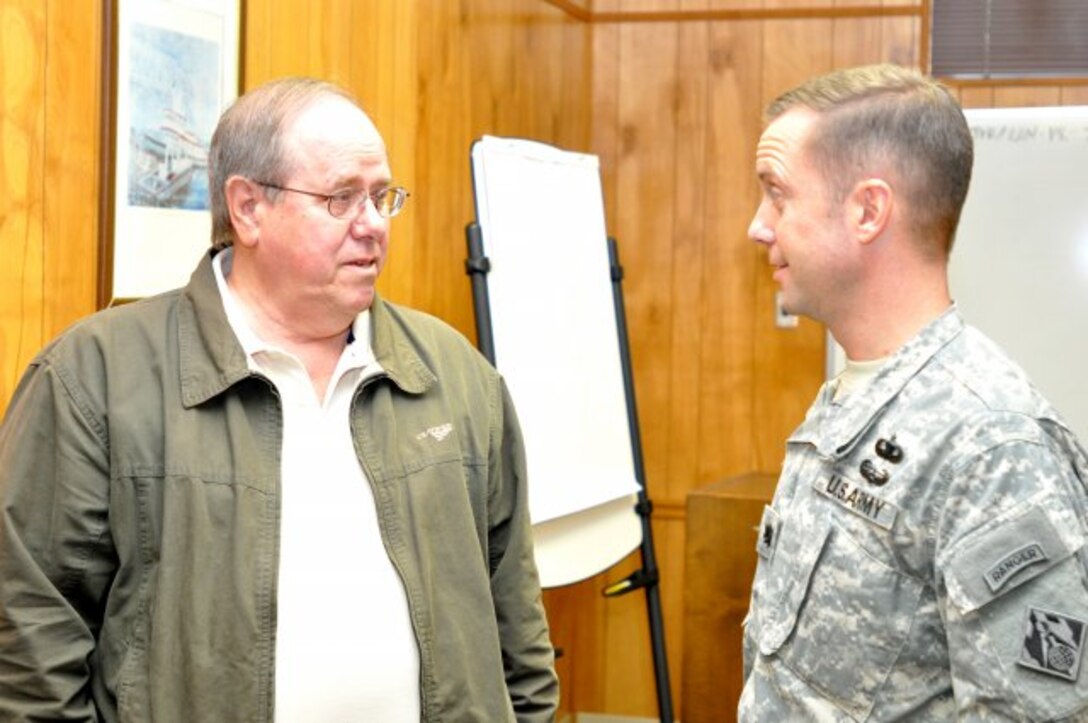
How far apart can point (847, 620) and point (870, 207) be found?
439 mm

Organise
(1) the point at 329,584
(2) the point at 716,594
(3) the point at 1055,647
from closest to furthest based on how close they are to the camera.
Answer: (3) the point at 1055,647, (1) the point at 329,584, (2) the point at 716,594

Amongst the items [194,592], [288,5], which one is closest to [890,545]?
[194,592]

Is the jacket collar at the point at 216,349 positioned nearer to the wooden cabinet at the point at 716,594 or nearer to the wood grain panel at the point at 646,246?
the wooden cabinet at the point at 716,594

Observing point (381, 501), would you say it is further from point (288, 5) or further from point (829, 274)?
point (288, 5)

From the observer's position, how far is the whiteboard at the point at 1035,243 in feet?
13.4

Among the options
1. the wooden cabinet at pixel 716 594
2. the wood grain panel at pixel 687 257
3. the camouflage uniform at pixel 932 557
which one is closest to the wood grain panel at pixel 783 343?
the wood grain panel at pixel 687 257

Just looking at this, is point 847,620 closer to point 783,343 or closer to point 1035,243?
point 1035,243

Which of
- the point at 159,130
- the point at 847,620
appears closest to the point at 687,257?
the point at 159,130

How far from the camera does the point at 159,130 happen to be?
243 centimetres

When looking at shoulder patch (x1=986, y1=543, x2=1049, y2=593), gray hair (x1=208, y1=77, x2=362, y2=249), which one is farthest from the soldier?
gray hair (x1=208, y1=77, x2=362, y2=249)

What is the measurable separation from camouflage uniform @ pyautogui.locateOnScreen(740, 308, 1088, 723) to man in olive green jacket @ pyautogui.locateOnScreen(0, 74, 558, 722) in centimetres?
43

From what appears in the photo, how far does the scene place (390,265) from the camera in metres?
3.30

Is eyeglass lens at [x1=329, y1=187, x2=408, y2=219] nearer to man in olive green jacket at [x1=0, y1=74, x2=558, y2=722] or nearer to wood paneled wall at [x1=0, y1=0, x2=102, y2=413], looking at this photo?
man in olive green jacket at [x1=0, y1=74, x2=558, y2=722]

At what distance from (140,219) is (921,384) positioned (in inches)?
52.9
